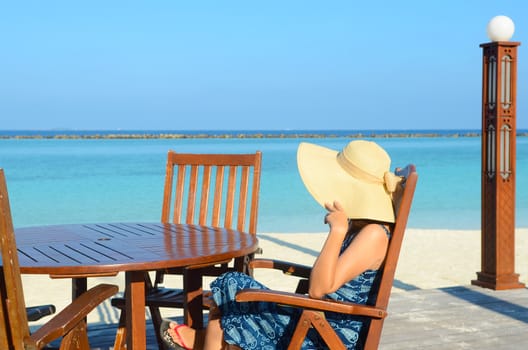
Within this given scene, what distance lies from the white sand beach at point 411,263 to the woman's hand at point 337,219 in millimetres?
3113

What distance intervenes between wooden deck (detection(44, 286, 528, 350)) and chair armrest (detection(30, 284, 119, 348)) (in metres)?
1.42

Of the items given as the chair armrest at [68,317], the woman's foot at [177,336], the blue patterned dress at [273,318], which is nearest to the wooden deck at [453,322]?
the woman's foot at [177,336]

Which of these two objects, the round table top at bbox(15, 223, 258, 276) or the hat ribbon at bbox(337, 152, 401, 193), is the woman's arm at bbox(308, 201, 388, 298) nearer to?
the hat ribbon at bbox(337, 152, 401, 193)

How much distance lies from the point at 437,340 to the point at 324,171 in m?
1.63

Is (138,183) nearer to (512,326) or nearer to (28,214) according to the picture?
(28,214)

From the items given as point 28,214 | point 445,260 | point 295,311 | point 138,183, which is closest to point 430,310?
point 295,311

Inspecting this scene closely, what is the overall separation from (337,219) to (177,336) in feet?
2.53

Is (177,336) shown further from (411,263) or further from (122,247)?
(411,263)

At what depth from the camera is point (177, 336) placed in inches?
94.7

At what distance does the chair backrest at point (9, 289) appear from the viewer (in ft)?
5.24

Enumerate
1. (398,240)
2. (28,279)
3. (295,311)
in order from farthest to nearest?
(28,279) → (295,311) → (398,240)

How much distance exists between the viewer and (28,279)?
6.78 meters

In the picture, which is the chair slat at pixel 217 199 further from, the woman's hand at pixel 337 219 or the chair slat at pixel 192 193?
the woman's hand at pixel 337 219

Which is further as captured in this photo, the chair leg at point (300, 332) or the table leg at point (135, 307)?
the table leg at point (135, 307)
